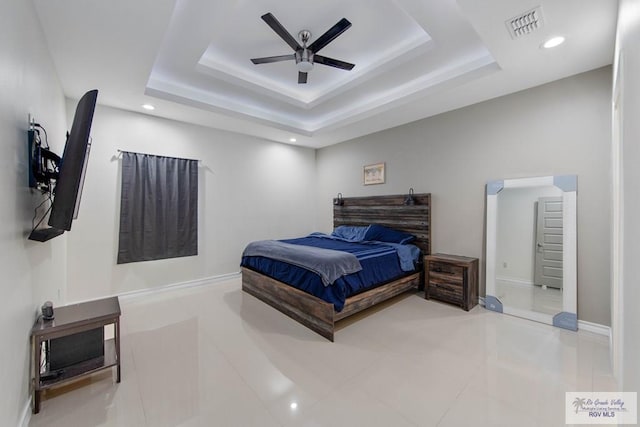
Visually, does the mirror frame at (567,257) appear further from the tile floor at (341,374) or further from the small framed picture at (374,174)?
the small framed picture at (374,174)

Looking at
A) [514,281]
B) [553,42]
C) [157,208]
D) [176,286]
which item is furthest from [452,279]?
[157,208]

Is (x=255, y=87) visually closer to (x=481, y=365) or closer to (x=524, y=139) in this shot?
(x=524, y=139)

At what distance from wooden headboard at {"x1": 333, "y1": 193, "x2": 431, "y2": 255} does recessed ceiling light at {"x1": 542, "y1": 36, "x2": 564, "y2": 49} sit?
2.12 metres

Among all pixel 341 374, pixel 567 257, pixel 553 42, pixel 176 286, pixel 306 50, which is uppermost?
pixel 306 50

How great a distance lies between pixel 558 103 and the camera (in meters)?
2.93

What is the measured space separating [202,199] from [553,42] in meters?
4.75

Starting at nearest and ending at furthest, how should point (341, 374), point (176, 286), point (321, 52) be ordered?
point (341, 374)
point (321, 52)
point (176, 286)

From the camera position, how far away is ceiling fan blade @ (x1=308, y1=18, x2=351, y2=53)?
2.17 meters

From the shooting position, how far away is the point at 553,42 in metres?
2.30

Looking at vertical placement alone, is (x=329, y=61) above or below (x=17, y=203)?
above

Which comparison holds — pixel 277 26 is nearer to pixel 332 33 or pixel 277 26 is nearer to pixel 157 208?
pixel 332 33

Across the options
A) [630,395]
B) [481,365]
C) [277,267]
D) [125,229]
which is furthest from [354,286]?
[125,229]

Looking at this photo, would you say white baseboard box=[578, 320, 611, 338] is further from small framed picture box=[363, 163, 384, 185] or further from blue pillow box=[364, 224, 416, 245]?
small framed picture box=[363, 163, 384, 185]

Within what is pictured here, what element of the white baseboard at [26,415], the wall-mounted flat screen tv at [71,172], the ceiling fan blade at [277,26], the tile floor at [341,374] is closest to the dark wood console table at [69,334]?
the white baseboard at [26,415]
